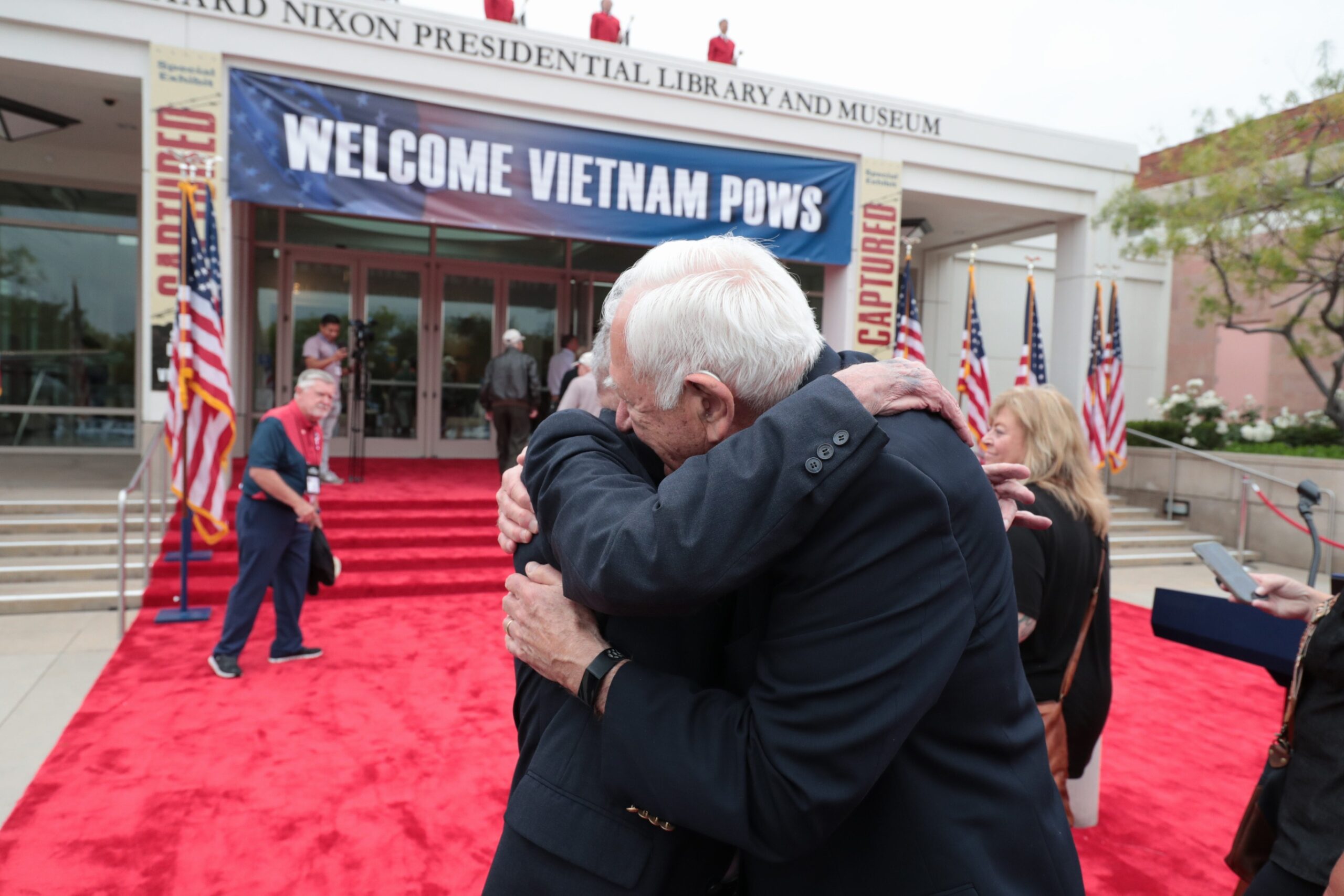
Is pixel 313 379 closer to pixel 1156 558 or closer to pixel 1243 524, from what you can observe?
pixel 1156 558

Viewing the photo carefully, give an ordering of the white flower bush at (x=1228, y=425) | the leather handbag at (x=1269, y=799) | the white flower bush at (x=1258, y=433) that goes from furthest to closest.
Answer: the white flower bush at (x=1228, y=425)
the white flower bush at (x=1258, y=433)
the leather handbag at (x=1269, y=799)

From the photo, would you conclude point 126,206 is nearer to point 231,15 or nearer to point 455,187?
point 231,15

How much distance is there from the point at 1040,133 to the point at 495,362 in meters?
8.40

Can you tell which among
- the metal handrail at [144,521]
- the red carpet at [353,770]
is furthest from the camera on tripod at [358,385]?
the red carpet at [353,770]

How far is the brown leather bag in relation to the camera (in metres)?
2.78

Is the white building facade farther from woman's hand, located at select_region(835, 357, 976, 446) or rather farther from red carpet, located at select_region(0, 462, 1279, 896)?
woman's hand, located at select_region(835, 357, 976, 446)

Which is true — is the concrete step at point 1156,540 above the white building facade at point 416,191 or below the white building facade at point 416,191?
below

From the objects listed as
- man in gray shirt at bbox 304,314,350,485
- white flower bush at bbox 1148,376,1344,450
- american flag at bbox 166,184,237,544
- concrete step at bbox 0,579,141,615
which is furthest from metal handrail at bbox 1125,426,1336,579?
concrete step at bbox 0,579,141,615

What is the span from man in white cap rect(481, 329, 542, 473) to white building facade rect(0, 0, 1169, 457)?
1455 mm

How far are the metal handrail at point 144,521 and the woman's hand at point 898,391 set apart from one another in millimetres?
5660

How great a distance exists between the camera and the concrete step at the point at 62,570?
6.41 metres

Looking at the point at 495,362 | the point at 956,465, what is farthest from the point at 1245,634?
the point at 495,362

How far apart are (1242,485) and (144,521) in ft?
37.5

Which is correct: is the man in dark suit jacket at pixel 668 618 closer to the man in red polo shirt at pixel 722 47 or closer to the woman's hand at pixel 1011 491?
the woman's hand at pixel 1011 491
